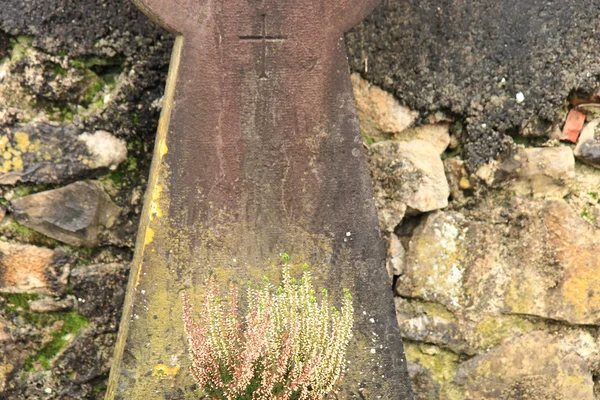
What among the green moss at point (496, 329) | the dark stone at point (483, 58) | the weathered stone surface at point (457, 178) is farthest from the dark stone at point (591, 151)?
the green moss at point (496, 329)

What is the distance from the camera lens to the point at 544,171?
2697 mm

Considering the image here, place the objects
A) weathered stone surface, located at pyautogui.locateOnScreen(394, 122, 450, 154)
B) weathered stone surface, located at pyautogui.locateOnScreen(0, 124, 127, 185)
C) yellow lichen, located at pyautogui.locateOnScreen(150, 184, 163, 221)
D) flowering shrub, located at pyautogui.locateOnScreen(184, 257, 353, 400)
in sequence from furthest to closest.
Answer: weathered stone surface, located at pyautogui.locateOnScreen(394, 122, 450, 154) < weathered stone surface, located at pyautogui.locateOnScreen(0, 124, 127, 185) < yellow lichen, located at pyautogui.locateOnScreen(150, 184, 163, 221) < flowering shrub, located at pyautogui.locateOnScreen(184, 257, 353, 400)

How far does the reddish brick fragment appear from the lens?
2.73m

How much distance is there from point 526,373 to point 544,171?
0.76 meters

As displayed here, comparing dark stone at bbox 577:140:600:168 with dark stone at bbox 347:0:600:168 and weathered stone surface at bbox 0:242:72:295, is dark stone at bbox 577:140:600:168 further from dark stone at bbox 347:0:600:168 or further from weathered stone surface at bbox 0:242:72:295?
weathered stone surface at bbox 0:242:72:295

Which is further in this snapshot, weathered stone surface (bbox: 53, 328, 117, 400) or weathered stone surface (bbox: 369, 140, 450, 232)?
weathered stone surface (bbox: 369, 140, 450, 232)

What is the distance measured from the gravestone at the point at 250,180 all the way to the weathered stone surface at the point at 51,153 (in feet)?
1.25

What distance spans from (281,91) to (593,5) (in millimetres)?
1309

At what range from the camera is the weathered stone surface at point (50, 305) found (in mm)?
2426

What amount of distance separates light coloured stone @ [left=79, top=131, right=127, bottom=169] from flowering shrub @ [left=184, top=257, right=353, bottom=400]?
65 centimetres

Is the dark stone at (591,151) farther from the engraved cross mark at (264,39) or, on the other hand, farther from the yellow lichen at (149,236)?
the yellow lichen at (149,236)

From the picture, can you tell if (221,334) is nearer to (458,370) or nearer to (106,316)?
(106,316)

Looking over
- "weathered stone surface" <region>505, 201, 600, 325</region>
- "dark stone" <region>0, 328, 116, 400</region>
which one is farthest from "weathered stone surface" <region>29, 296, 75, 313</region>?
"weathered stone surface" <region>505, 201, 600, 325</region>

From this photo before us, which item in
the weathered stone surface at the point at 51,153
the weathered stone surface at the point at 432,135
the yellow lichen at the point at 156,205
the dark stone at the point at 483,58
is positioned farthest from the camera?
the weathered stone surface at the point at 432,135
